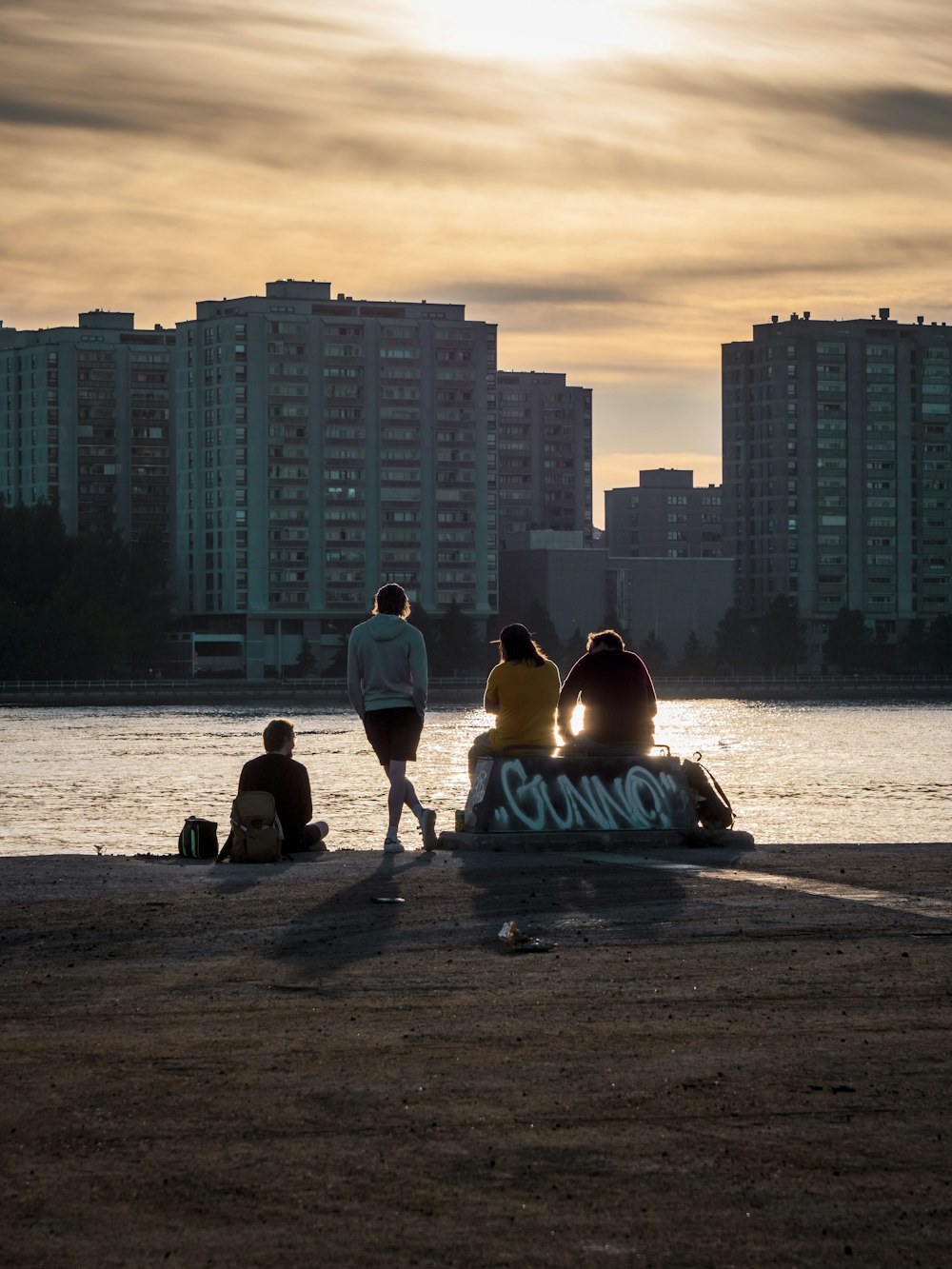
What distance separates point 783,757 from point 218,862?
64683 millimetres

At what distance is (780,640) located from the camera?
196625 millimetres

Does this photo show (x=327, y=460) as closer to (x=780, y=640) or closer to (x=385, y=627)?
(x=780, y=640)

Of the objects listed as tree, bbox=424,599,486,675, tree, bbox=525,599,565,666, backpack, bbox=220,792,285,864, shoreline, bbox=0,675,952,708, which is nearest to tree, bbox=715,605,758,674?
shoreline, bbox=0,675,952,708

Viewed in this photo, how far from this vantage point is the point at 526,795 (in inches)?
661

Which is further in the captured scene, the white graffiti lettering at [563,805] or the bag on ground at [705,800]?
the bag on ground at [705,800]

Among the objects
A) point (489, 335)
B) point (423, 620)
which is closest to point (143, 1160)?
point (423, 620)

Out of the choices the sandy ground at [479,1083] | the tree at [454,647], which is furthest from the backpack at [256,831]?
the tree at [454,647]

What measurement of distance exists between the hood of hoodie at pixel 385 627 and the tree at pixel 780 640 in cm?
18093

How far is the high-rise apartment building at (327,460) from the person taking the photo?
181375 mm

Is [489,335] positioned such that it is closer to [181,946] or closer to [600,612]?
[600,612]

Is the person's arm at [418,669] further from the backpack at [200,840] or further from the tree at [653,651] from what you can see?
the tree at [653,651]

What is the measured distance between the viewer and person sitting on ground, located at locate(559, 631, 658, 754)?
55.2 feet

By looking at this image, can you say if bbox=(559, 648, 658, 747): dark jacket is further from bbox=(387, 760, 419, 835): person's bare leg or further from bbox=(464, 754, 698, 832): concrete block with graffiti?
bbox=(387, 760, 419, 835): person's bare leg

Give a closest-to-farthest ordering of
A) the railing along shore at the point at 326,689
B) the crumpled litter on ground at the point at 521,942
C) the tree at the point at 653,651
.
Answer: the crumpled litter on ground at the point at 521,942
the railing along shore at the point at 326,689
the tree at the point at 653,651
